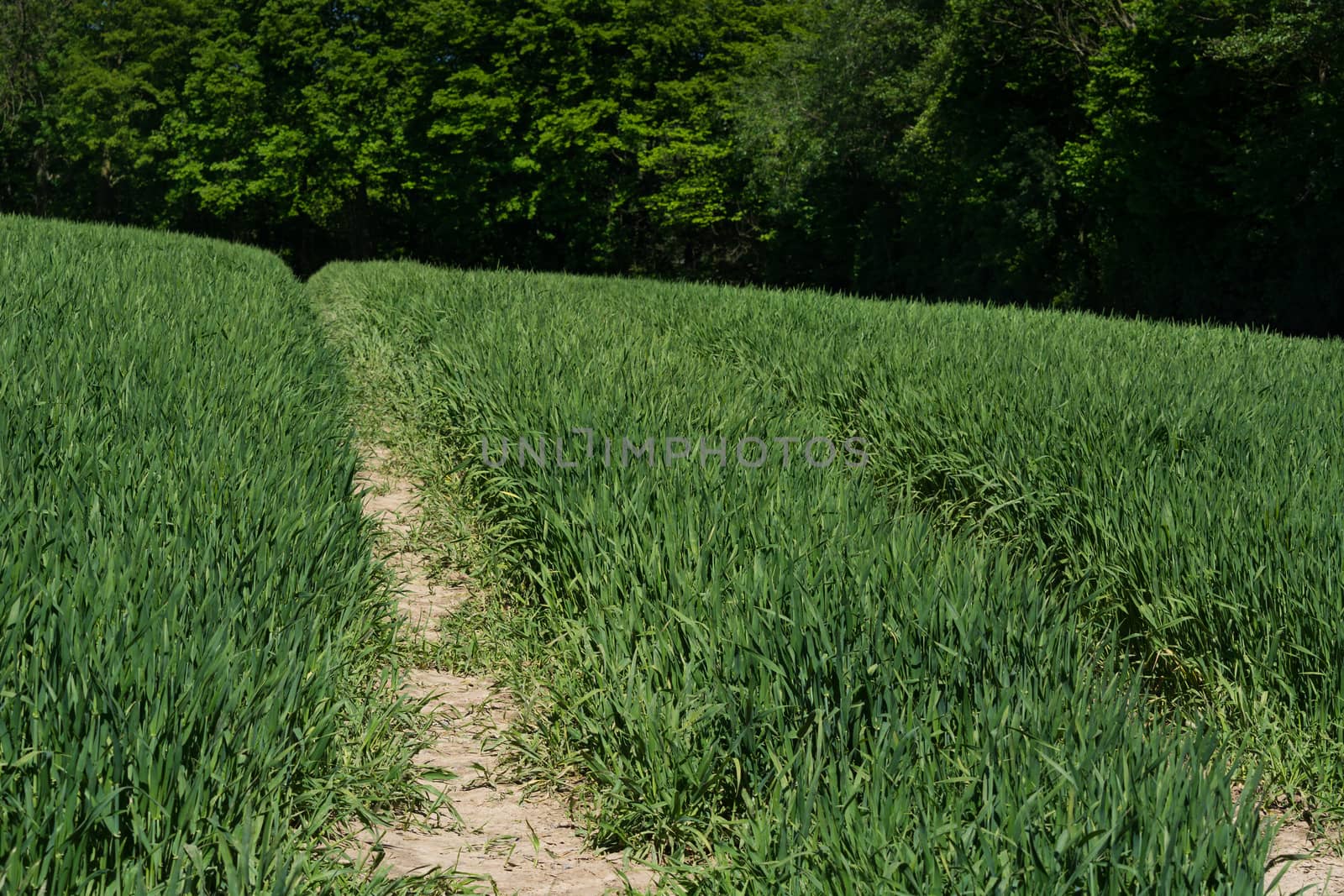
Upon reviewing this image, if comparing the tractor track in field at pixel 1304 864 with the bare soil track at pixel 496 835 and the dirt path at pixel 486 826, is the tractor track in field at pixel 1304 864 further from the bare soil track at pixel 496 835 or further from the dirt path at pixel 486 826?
the dirt path at pixel 486 826

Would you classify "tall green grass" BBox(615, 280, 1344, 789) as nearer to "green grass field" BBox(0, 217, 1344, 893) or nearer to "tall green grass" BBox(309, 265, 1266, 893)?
"green grass field" BBox(0, 217, 1344, 893)

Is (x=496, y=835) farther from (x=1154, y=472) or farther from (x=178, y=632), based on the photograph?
(x=1154, y=472)

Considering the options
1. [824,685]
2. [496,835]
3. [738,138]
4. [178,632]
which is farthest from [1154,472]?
[738,138]

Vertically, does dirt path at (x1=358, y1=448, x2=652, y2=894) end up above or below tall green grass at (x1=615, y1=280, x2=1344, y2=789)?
below

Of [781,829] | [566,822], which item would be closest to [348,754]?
[566,822]

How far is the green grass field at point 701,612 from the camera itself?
2035mm

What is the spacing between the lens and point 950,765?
2316mm

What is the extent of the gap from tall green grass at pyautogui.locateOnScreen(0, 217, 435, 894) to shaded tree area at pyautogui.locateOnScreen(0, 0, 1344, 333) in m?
12.0

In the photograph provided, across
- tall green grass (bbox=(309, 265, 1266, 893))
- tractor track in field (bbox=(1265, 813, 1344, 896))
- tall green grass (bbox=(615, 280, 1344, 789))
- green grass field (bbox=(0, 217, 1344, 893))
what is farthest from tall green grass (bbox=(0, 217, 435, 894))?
tall green grass (bbox=(615, 280, 1344, 789))

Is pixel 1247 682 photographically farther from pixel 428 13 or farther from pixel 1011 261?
pixel 428 13

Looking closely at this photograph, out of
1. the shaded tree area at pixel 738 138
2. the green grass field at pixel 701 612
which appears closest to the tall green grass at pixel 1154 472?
the green grass field at pixel 701 612

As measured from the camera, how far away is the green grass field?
204 centimetres

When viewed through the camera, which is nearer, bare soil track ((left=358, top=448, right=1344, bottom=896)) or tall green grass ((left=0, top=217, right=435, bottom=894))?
tall green grass ((left=0, top=217, right=435, bottom=894))

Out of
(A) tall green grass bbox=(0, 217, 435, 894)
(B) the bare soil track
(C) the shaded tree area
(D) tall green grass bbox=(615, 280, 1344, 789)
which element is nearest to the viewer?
(A) tall green grass bbox=(0, 217, 435, 894)
